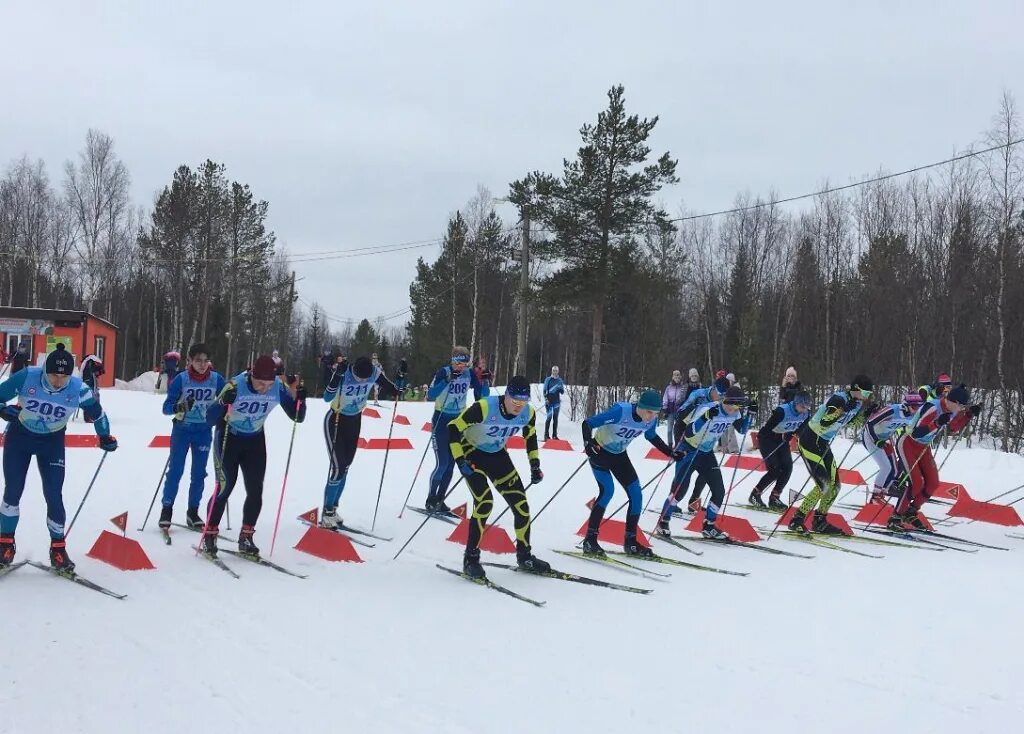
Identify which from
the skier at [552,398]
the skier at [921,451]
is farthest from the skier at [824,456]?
the skier at [552,398]

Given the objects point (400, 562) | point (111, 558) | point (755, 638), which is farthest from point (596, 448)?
point (111, 558)

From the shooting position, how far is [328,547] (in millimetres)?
6523

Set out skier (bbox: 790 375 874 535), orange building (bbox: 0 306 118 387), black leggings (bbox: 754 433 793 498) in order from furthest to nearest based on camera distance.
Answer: orange building (bbox: 0 306 118 387), black leggings (bbox: 754 433 793 498), skier (bbox: 790 375 874 535)

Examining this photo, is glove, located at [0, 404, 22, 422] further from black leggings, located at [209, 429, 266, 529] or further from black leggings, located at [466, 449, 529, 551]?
black leggings, located at [466, 449, 529, 551]

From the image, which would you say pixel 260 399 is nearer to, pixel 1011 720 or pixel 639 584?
pixel 639 584

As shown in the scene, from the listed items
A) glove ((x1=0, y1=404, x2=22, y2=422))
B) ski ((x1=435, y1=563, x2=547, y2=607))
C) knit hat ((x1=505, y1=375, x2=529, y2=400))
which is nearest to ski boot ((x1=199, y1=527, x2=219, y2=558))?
glove ((x1=0, y1=404, x2=22, y2=422))

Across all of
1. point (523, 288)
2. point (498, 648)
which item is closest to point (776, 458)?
point (498, 648)

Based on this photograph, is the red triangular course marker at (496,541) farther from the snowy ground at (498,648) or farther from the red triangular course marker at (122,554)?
the red triangular course marker at (122,554)

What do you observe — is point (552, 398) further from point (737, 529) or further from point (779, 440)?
point (737, 529)

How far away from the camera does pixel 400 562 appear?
21.6ft

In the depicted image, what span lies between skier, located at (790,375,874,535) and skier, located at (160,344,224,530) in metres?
6.28

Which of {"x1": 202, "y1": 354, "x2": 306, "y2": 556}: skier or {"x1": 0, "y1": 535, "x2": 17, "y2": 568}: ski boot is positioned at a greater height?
{"x1": 202, "y1": 354, "x2": 306, "y2": 556}: skier

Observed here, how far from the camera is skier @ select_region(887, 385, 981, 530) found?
9070 mm

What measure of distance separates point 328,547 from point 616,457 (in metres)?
2.69
